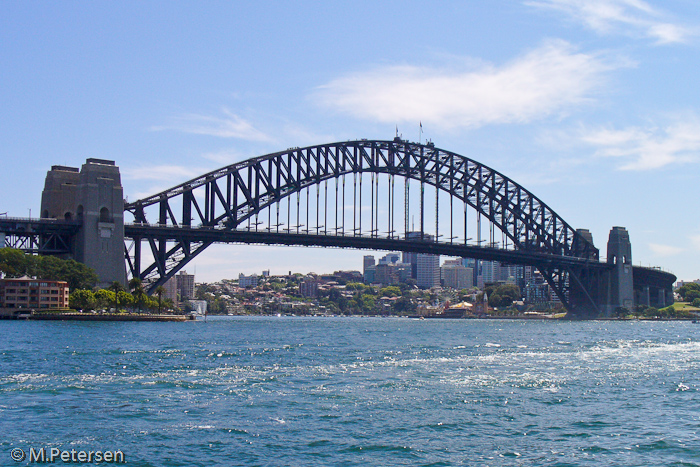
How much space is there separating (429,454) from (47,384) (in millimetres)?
15549

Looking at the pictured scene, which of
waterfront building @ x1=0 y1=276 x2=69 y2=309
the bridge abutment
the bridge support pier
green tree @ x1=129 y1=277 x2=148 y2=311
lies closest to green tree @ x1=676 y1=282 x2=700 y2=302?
the bridge abutment

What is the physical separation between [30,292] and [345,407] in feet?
195

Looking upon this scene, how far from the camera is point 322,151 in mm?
108000

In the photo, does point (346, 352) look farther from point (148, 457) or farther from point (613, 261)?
point (613, 261)

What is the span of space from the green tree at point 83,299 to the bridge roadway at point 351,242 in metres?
9.03

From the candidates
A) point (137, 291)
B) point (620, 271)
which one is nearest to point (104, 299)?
point (137, 291)

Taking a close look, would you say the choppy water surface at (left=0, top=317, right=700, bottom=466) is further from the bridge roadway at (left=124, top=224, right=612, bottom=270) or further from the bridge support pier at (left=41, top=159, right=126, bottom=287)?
the bridge roadway at (left=124, top=224, right=612, bottom=270)

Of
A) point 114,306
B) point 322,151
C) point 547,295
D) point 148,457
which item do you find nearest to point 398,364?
point 148,457

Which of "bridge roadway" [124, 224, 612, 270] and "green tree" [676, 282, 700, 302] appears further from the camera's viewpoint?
"green tree" [676, 282, 700, 302]

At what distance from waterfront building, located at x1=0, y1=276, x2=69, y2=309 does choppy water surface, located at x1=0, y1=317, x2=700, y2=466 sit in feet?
112

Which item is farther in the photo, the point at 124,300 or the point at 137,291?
the point at 137,291

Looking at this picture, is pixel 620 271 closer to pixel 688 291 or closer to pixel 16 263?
pixel 688 291

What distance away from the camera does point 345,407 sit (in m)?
25.5

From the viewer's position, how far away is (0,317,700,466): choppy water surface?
65.4 ft
